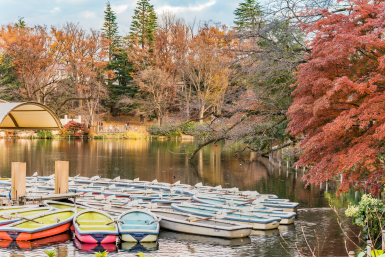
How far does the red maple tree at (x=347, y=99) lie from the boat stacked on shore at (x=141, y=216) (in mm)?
3312

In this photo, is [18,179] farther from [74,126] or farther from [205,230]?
[74,126]

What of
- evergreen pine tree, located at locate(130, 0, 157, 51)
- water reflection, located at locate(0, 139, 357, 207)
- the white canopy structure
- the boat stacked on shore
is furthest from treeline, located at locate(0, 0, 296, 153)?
the white canopy structure

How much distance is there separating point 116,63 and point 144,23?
24.7ft

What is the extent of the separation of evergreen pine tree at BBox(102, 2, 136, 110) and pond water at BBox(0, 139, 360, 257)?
24245 millimetres

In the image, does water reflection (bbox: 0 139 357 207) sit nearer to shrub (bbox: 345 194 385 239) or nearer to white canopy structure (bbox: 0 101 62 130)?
shrub (bbox: 345 194 385 239)

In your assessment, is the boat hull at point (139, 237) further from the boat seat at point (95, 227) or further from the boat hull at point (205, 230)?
the boat hull at point (205, 230)

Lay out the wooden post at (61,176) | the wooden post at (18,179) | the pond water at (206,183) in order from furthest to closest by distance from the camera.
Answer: the wooden post at (61,176) → the wooden post at (18,179) → the pond water at (206,183)

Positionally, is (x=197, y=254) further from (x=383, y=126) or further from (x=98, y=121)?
(x=98, y=121)

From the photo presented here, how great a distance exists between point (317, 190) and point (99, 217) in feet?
40.6

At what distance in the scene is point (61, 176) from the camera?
47.5 ft

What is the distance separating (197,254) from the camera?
34.7ft

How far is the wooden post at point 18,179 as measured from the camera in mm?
13203

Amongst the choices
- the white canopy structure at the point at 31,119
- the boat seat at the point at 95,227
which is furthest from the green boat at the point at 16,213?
the white canopy structure at the point at 31,119

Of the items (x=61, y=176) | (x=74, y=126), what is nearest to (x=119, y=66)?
(x=74, y=126)
